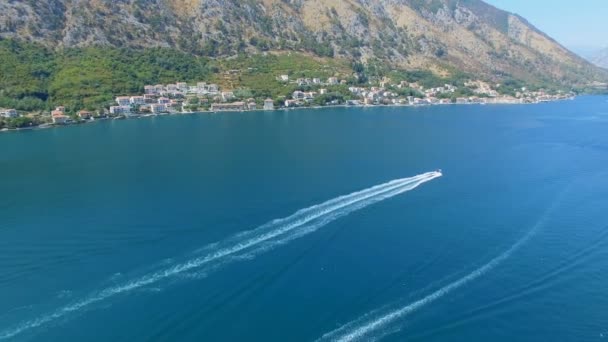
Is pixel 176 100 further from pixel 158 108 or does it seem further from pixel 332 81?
pixel 332 81

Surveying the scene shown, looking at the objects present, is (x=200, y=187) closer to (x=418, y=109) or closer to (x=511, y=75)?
(x=418, y=109)

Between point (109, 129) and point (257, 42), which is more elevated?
point (257, 42)

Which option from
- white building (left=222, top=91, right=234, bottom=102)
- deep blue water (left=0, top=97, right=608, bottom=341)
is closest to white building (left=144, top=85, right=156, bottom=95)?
white building (left=222, top=91, right=234, bottom=102)

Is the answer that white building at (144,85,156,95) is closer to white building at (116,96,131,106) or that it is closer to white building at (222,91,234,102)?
white building at (116,96,131,106)

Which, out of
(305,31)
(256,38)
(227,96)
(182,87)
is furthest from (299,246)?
(305,31)

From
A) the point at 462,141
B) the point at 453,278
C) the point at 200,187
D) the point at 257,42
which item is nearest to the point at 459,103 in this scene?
the point at 257,42

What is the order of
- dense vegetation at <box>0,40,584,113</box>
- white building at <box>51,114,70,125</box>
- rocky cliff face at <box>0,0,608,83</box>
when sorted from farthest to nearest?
rocky cliff face at <box>0,0,608,83</box>, dense vegetation at <box>0,40,584,113</box>, white building at <box>51,114,70,125</box>
